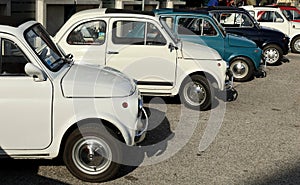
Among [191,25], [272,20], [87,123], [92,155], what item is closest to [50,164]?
[92,155]

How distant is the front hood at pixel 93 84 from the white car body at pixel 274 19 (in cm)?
1124

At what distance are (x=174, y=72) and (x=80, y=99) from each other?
3341mm

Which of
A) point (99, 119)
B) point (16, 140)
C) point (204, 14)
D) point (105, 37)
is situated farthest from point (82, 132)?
point (204, 14)

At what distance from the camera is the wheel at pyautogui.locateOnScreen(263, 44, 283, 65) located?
519 inches

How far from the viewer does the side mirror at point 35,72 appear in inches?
171

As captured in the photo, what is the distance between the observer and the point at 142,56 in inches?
295

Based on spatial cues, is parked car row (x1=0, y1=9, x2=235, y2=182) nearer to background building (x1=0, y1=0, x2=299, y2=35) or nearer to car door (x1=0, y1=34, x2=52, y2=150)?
car door (x1=0, y1=34, x2=52, y2=150)

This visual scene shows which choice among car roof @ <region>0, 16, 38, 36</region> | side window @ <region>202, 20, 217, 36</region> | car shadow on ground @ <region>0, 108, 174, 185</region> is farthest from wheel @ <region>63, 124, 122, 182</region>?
side window @ <region>202, 20, 217, 36</region>

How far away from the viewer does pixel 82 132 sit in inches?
180

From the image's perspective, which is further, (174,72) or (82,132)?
(174,72)

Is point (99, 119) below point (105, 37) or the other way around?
below

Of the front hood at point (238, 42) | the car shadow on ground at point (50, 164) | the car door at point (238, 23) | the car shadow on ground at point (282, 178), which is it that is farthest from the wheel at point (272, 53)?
the car shadow on ground at point (282, 178)

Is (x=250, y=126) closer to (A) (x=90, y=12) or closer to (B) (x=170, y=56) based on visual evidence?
(B) (x=170, y=56)

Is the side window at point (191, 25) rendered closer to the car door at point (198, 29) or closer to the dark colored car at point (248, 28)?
the car door at point (198, 29)
